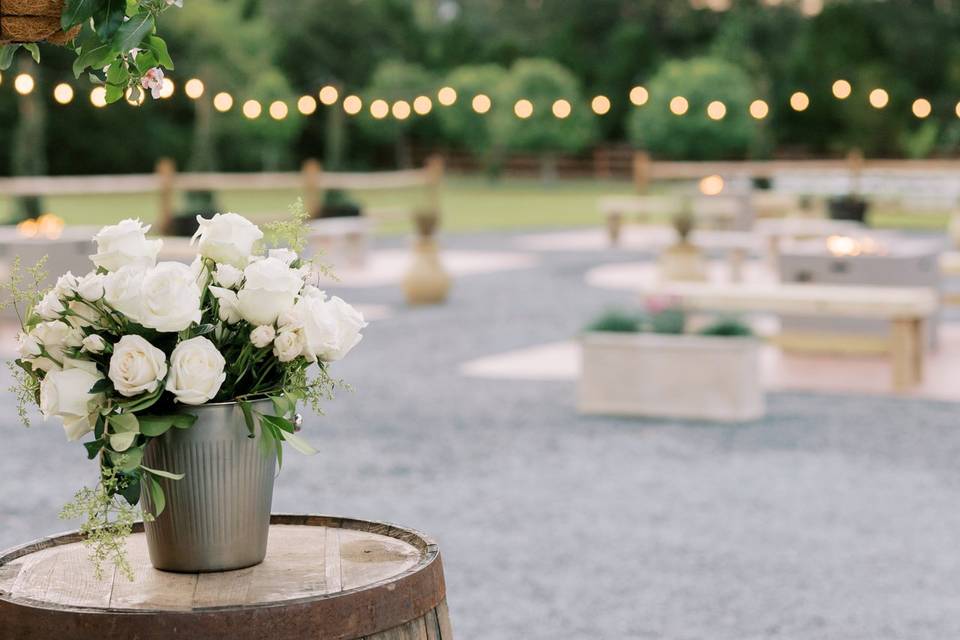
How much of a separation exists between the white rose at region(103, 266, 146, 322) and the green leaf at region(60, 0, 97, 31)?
39 cm

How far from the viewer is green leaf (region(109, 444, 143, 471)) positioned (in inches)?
89.4

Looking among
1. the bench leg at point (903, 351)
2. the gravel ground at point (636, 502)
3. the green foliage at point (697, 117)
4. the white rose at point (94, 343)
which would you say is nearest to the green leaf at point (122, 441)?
the white rose at point (94, 343)

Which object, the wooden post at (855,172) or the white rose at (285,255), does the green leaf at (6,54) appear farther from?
the wooden post at (855,172)

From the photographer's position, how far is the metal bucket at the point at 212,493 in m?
2.35

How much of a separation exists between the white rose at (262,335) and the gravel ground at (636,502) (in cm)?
242

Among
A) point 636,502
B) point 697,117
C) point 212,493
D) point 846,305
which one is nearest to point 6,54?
point 212,493

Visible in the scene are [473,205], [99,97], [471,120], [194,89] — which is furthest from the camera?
[471,120]

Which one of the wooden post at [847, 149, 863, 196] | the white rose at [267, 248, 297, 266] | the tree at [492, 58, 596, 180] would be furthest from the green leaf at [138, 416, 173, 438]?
the tree at [492, 58, 596, 180]

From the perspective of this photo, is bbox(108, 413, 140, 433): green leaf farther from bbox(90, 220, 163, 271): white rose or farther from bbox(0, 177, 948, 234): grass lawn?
bbox(0, 177, 948, 234): grass lawn

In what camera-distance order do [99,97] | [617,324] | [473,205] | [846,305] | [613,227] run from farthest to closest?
[473,205]
[613,227]
[846,305]
[617,324]
[99,97]

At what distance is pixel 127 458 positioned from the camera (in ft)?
7.45

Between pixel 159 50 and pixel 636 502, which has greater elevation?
pixel 159 50

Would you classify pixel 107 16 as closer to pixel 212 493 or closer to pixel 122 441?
pixel 122 441

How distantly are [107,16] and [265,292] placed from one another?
1.61 feet
